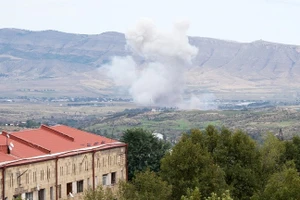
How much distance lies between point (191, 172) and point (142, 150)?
828 inches

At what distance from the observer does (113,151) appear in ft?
220

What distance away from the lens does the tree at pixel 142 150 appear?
7488 centimetres

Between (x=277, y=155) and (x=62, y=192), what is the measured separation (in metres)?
23.1

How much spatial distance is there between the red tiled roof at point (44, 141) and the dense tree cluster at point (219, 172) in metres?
6.56

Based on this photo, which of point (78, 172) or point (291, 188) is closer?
point (291, 188)

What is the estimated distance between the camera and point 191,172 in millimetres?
55156

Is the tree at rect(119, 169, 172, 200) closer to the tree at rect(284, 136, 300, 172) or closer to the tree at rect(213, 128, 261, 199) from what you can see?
the tree at rect(213, 128, 261, 199)

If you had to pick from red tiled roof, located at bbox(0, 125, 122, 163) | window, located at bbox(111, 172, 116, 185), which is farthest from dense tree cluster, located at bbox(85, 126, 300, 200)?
red tiled roof, located at bbox(0, 125, 122, 163)

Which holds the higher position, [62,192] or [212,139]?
[212,139]

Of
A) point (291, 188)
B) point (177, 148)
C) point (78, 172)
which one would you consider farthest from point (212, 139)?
point (291, 188)

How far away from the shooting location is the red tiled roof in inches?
2238

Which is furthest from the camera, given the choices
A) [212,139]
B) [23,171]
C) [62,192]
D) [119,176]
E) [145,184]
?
[119,176]

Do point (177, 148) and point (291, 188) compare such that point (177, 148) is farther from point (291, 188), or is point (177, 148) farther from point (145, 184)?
point (291, 188)

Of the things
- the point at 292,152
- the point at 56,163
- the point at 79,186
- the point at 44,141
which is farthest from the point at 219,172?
the point at 292,152
